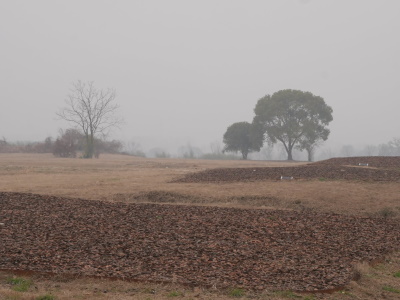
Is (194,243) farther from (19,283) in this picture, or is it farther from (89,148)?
(89,148)

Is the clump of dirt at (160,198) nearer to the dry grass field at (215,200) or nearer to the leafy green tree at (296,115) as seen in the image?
the dry grass field at (215,200)

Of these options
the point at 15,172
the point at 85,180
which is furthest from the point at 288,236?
the point at 15,172

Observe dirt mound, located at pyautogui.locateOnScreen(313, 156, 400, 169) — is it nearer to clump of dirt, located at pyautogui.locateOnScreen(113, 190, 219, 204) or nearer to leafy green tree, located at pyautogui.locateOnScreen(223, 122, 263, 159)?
clump of dirt, located at pyautogui.locateOnScreen(113, 190, 219, 204)

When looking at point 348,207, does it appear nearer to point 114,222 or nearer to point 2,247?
point 114,222

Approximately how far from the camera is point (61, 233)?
11.8 meters

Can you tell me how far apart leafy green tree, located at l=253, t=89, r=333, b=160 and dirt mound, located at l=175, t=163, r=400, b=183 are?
124ft

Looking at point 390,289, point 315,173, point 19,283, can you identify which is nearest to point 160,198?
point 315,173

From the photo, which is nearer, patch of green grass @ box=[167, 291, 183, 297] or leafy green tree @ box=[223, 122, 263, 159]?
patch of green grass @ box=[167, 291, 183, 297]

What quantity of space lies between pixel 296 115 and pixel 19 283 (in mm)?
61623

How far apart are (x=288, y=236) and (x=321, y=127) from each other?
57195 millimetres

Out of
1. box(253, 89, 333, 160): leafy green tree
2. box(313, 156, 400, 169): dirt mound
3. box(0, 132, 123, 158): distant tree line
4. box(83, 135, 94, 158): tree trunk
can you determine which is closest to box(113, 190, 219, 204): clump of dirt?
box(313, 156, 400, 169): dirt mound

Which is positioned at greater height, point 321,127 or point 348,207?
point 321,127

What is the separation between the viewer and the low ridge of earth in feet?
28.0

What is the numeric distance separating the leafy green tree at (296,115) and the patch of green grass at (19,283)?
195ft
